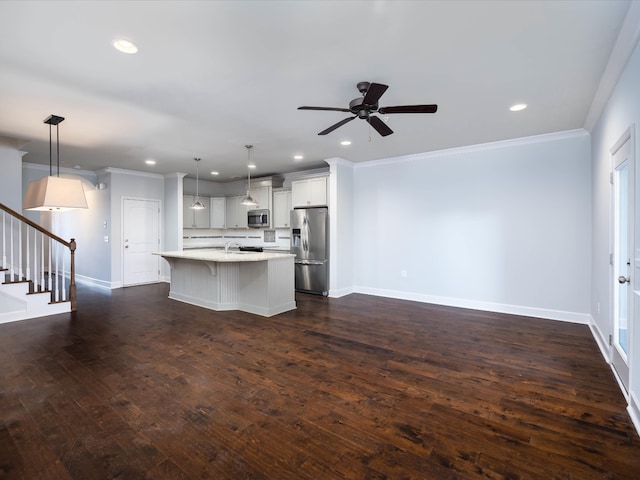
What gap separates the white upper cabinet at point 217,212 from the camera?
8.54m

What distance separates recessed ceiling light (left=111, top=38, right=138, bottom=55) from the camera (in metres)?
2.32

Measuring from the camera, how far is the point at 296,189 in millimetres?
6793

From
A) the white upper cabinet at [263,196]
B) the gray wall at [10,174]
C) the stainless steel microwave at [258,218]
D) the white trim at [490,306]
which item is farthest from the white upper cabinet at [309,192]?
the gray wall at [10,174]

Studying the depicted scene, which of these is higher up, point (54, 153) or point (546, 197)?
point (54, 153)

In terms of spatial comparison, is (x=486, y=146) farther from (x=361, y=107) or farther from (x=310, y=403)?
(x=310, y=403)

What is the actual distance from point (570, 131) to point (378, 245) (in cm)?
336

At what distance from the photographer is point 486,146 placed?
16.5 feet

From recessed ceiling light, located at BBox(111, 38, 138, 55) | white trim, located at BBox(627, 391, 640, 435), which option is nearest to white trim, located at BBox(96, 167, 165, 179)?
recessed ceiling light, located at BBox(111, 38, 138, 55)

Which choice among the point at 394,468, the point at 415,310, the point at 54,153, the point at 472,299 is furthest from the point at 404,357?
the point at 54,153

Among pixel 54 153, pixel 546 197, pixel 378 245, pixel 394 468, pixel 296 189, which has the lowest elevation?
pixel 394 468

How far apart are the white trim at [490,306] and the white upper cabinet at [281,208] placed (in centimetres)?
244

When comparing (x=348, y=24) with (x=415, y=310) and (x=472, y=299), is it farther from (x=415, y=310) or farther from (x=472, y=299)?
(x=472, y=299)

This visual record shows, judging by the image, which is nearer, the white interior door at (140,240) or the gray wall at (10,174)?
the gray wall at (10,174)

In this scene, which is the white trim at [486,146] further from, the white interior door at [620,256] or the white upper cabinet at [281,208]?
the white upper cabinet at [281,208]
